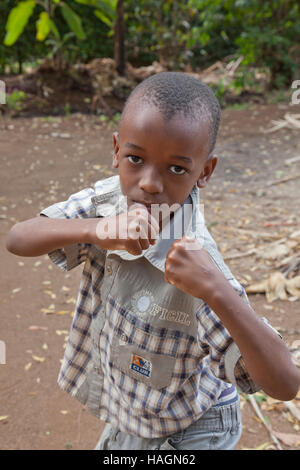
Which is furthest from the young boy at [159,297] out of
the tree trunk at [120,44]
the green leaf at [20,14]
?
the tree trunk at [120,44]

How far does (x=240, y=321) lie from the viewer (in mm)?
922

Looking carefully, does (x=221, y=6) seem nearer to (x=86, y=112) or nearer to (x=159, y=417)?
(x=86, y=112)

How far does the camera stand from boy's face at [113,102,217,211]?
104cm

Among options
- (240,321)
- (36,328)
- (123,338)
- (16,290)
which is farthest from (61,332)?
(240,321)

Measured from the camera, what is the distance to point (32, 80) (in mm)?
8477

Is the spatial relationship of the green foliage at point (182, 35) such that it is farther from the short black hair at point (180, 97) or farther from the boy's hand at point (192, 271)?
the boy's hand at point (192, 271)

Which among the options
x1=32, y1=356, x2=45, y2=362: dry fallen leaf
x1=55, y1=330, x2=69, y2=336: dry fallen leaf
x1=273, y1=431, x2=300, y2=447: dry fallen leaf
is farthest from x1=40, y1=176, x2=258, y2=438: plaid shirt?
x1=55, y1=330, x2=69, y2=336: dry fallen leaf

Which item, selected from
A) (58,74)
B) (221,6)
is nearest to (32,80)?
(58,74)

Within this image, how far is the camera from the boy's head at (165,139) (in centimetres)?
104

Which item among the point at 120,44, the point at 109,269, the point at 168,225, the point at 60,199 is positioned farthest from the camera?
the point at 120,44

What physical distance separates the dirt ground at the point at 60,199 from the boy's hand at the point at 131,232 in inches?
62.9

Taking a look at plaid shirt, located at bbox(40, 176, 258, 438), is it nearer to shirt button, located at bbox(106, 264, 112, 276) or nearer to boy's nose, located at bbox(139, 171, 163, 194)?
shirt button, located at bbox(106, 264, 112, 276)

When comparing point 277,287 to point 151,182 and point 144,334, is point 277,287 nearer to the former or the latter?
point 144,334

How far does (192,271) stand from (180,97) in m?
0.42
